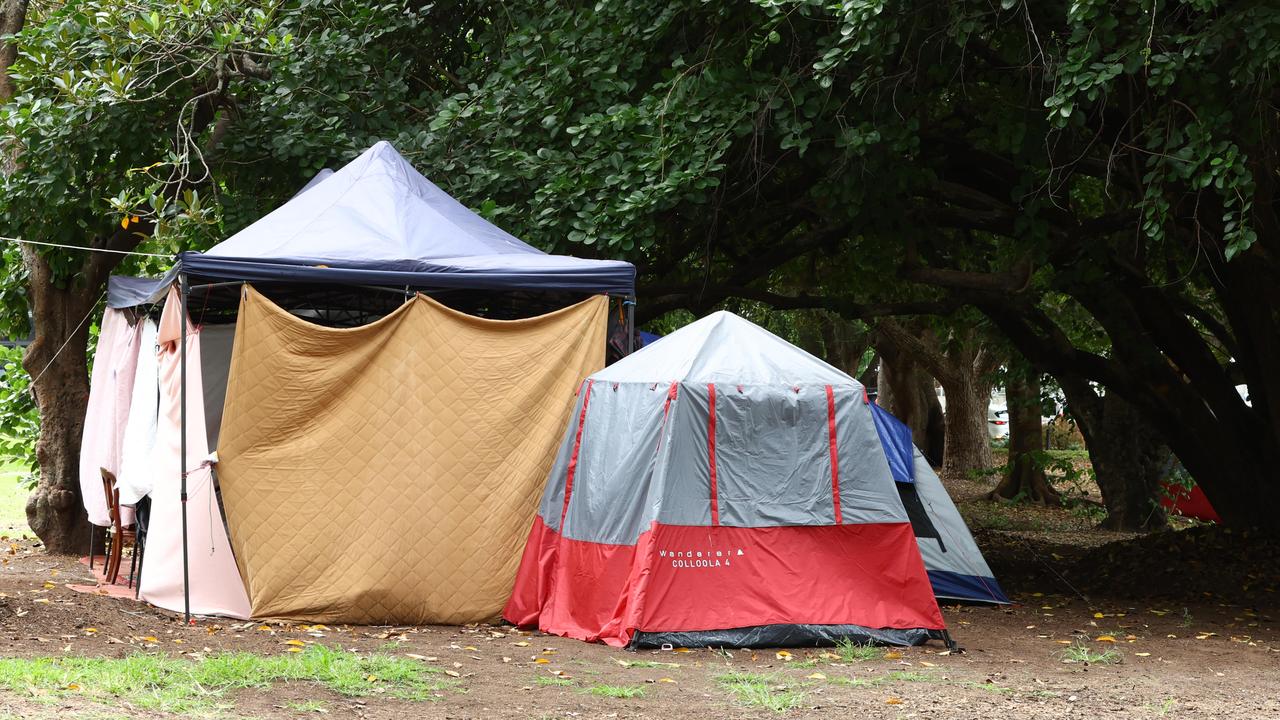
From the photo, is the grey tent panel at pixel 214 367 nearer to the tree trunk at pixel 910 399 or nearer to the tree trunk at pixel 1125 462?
the tree trunk at pixel 1125 462

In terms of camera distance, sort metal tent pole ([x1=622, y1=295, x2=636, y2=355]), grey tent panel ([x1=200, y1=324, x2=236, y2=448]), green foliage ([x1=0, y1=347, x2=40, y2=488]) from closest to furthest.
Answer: metal tent pole ([x1=622, y1=295, x2=636, y2=355]) < grey tent panel ([x1=200, y1=324, x2=236, y2=448]) < green foliage ([x1=0, y1=347, x2=40, y2=488])

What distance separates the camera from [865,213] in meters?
9.70

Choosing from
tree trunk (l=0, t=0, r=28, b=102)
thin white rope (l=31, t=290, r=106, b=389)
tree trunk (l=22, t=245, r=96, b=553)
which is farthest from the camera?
tree trunk (l=22, t=245, r=96, b=553)

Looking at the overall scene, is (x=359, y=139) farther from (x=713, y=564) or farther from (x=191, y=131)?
(x=713, y=564)

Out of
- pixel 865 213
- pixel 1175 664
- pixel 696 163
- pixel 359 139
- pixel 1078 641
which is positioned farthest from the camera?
pixel 359 139

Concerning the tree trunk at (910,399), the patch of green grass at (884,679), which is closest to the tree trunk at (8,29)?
the patch of green grass at (884,679)

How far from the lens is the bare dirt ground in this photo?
5.69 meters

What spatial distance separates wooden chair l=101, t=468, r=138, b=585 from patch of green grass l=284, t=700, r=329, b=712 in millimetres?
4197

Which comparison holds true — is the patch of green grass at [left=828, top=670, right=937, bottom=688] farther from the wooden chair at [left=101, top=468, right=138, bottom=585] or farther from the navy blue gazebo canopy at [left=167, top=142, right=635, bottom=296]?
the wooden chair at [left=101, top=468, right=138, bottom=585]

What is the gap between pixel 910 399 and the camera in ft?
83.8

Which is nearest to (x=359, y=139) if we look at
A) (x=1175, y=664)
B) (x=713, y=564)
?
(x=713, y=564)

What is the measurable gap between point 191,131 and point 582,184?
347 centimetres

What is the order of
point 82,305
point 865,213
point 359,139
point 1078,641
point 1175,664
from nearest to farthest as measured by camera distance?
point 1175,664
point 1078,641
point 865,213
point 359,139
point 82,305

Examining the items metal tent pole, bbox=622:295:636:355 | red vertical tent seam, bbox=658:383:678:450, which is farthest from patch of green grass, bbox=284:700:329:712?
metal tent pole, bbox=622:295:636:355
